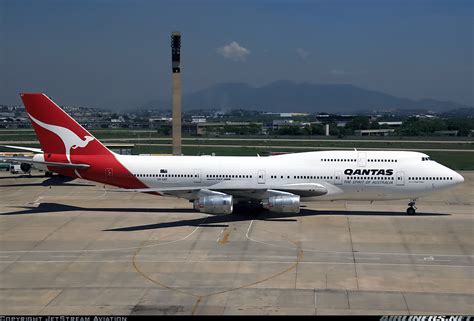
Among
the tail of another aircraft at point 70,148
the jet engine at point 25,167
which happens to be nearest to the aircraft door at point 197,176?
the tail of another aircraft at point 70,148

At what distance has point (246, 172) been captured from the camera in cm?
3606

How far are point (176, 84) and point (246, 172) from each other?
3557cm

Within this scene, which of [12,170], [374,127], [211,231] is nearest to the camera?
[211,231]

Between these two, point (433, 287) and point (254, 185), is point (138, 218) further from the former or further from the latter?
point (433, 287)

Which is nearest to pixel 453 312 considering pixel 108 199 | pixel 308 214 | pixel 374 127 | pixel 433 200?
pixel 308 214

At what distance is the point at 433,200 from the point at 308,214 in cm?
1235

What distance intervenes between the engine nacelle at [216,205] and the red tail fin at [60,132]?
9.13 m

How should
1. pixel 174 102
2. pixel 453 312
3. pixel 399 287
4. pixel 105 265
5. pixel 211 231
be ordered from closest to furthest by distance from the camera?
pixel 453 312
pixel 399 287
pixel 105 265
pixel 211 231
pixel 174 102

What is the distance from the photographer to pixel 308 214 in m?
35.9

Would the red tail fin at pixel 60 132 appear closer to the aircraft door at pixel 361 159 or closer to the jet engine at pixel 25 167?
the aircraft door at pixel 361 159

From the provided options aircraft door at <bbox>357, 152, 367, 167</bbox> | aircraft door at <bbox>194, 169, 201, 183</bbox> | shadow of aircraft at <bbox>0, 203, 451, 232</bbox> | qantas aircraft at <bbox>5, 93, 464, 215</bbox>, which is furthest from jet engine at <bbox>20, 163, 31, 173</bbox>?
aircraft door at <bbox>357, 152, 367, 167</bbox>

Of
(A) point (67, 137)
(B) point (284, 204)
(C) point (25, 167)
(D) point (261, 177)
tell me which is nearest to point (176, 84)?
(C) point (25, 167)

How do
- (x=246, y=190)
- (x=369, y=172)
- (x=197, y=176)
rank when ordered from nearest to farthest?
1. (x=246, y=190)
2. (x=369, y=172)
3. (x=197, y=176)

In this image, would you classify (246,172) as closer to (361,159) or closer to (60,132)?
(361,159)
